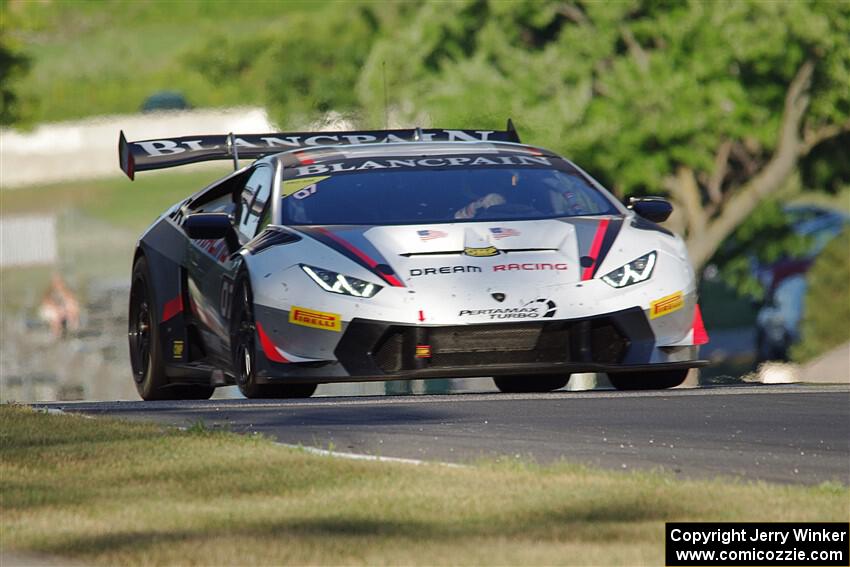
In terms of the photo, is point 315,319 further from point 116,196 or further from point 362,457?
point 116,196

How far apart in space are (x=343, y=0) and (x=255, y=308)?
47.8 m

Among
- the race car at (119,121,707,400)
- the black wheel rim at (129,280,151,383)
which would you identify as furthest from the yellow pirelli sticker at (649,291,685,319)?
the black wheel rim at (129,280,151,383)

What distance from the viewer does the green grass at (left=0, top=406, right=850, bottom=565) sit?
6145mm

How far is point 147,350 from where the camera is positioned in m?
13.1

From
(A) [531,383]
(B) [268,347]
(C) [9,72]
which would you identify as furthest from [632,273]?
(C) [9,72]

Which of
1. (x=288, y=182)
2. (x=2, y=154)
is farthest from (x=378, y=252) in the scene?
(x=2, y=154)

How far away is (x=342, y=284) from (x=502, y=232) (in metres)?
0.93

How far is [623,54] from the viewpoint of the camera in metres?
34.2

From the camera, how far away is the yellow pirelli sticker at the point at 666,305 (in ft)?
35.5

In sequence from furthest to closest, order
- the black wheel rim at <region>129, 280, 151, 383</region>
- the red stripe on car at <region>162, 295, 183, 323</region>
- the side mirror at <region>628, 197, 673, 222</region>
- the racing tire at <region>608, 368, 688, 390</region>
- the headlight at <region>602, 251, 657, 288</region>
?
the black wheel rim at <region>129, 280, 151, 383</region> < the red stripe on car at <region>162, 295, 183, 323</region> < the side mirror at <region>628, 197, 673, 222</region> < the racing tire at <region>608, 368, 688, 390</region> < the headlight at <region>602, 251, 657, 288</region>

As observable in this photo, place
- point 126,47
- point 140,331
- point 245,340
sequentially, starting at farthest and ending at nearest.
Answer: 1. point 126,47
2. point 140,331
3. point 245,340

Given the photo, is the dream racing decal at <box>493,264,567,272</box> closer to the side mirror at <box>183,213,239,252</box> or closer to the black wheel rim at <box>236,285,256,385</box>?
the black wheel rim at <box>236,285,256,385</box>

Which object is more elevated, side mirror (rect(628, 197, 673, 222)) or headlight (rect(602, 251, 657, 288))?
side mirror (rect(628, 197, 673, 222))

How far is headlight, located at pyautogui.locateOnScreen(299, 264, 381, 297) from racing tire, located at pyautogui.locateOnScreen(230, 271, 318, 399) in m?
0.43
